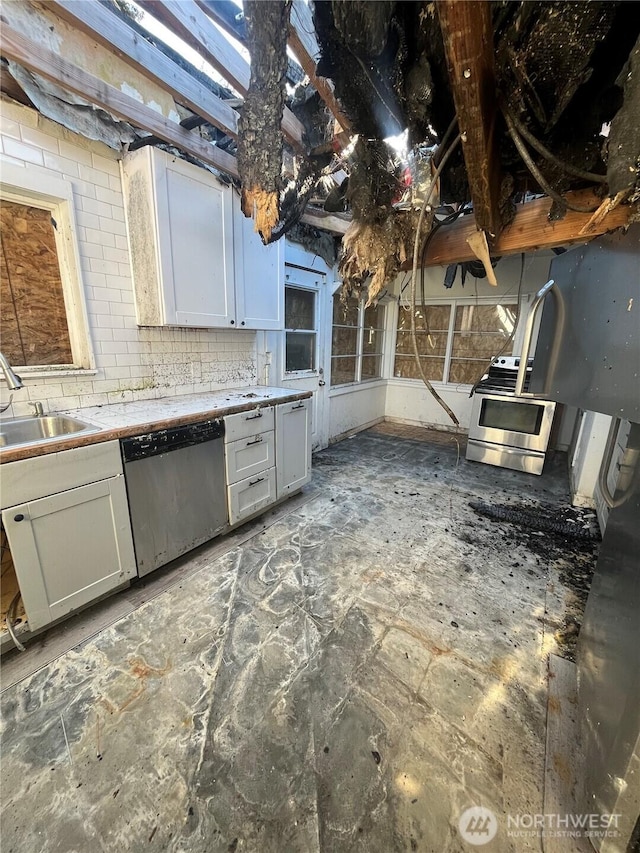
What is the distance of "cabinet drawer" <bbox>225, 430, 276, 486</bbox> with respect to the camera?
2.37 metres

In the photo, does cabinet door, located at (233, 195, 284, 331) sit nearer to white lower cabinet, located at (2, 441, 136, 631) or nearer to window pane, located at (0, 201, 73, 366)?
window pane, located at (0, 201, 73, 366)

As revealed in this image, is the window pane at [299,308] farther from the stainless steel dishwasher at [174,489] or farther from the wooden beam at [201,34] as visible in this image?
the wooden beam at [201,34]

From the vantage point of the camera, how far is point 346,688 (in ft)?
4.74

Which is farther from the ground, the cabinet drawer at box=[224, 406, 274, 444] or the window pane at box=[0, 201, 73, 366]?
the window pane at box=[0, 201, 73, 366]

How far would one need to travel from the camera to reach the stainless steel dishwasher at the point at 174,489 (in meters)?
1.85

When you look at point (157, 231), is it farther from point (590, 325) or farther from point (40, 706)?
point (40, 706)

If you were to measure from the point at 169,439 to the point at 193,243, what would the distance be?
134 cm

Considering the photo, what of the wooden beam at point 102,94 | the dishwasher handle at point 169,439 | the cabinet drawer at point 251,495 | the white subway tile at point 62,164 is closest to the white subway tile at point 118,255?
the white subway tile at point 62,164

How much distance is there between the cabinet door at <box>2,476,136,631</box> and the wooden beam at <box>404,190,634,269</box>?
192cm

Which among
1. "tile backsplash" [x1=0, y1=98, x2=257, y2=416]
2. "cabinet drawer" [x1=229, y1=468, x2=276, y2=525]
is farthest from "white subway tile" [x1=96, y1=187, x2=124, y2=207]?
"cabinet drawer" [x1=229, y1=468, x2=276, y2=525]

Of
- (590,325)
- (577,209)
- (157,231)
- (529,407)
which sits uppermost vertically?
(157,231)

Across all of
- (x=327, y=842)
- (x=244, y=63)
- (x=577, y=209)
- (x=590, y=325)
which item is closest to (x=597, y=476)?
(x=590, y=325)


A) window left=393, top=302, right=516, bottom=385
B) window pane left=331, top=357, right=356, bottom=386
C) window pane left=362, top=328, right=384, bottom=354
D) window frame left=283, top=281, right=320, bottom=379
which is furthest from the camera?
window pane left=362, top=328, right=384, bottom=354

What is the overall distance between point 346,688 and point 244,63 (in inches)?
109
